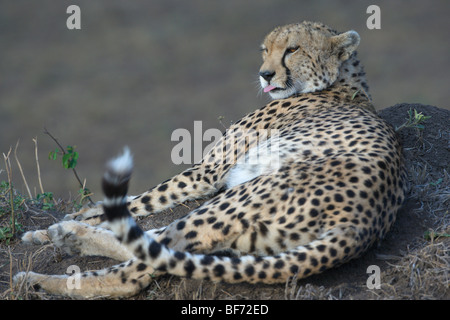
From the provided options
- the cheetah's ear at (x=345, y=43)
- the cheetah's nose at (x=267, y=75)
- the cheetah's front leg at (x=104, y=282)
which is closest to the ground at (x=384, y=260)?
the cheetah's front leg at (x=104, y=282)

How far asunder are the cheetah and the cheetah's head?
0.13 m

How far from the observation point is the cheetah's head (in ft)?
10.5

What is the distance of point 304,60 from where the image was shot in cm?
320

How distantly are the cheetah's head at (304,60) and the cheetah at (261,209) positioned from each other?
0.42 ft

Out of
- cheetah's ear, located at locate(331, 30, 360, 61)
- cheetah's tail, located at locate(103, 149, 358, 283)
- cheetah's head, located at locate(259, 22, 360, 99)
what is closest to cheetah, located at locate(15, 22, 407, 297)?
cheetah's tail, located at locate(103, 149, 358, 283)

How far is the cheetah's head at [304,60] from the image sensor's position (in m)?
3.19

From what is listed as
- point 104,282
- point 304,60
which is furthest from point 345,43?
point 104,282

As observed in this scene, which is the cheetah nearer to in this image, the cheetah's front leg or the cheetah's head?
the cheetah's front leg

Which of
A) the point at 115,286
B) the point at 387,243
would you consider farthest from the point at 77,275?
the point at 387,243

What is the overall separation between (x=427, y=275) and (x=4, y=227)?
5.85ft

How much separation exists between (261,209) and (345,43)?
1.33 meters

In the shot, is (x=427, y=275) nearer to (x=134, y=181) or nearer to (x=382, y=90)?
(x=134, y=181)

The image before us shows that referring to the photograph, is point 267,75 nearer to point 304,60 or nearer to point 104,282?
point 304,60

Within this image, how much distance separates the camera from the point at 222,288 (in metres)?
2.19
